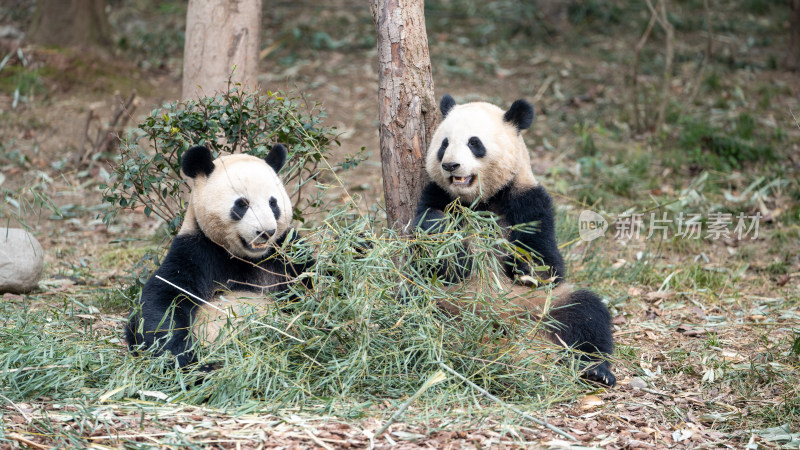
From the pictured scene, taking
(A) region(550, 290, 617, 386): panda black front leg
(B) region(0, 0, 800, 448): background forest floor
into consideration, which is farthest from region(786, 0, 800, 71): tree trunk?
(A) region(550, 290, 617, 386): panda black front leg

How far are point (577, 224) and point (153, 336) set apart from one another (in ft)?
12.7

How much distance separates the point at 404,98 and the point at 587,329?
177 centimetres

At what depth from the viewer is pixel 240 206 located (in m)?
4.13

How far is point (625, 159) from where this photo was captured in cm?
828

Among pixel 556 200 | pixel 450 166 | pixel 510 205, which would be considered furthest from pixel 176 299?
pixel 556 200

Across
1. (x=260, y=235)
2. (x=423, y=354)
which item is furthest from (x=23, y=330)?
(x=423, y=354)

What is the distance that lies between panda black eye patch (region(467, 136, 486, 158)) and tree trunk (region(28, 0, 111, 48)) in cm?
739

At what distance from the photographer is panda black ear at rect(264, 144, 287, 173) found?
448cm

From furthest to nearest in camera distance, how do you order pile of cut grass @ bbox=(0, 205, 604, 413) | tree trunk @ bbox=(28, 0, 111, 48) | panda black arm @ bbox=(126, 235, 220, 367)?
1. tree trunk @ bbox=(28, 0, 111, 48)
2. panda black arm @ bbox=(126, 235, 220, 367)
3. pile of cut grass @ bbox=(0, 205, 604, 413)

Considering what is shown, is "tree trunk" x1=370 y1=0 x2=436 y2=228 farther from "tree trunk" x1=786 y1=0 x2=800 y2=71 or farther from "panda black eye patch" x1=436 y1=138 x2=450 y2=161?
"tree trunk" x1=786 y1=0 x2=800 y2=71

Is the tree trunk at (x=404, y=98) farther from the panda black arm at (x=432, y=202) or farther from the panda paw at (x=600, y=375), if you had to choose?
the panda paw at (x=600, y=375)

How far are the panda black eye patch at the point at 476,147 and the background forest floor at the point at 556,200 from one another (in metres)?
1.15

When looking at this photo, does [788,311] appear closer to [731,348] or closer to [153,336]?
[731,348]

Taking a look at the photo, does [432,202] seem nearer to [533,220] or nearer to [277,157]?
[533,220]
